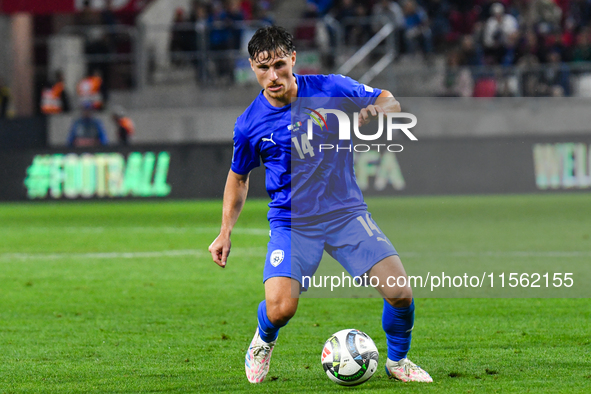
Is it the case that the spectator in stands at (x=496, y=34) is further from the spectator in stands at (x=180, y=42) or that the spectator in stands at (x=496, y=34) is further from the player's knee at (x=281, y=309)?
the player's knee at (x=281, y=309)

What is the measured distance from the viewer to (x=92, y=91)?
20359 mm

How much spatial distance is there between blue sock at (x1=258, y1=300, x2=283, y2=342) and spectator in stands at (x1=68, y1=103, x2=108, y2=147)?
15.0 metres

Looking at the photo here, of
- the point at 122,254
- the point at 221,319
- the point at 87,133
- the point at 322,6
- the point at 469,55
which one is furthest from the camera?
the point at 322,6

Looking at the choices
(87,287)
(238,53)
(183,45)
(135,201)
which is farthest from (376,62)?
(87,287)

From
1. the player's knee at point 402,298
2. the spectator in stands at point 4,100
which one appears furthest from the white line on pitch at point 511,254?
the spectator in stands at point 4,100

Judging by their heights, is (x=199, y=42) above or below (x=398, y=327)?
below

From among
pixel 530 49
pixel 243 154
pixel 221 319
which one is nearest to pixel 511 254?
pixel 221 319

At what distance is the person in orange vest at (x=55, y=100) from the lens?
66.6 feet

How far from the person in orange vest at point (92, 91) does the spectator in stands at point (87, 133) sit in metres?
1.14

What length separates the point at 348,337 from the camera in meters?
4.79

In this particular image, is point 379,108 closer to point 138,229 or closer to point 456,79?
point 138,229

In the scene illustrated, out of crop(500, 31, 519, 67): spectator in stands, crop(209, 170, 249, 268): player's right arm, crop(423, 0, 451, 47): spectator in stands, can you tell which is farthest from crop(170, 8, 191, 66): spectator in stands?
crop(209, 170, 249, 268): player's right arm

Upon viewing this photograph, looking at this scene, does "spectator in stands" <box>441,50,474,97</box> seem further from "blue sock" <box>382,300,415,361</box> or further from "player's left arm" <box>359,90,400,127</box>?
"blue sock" <box>382,300,415,361</box>

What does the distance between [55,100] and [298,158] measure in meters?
16.9
